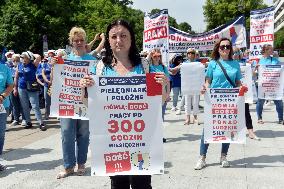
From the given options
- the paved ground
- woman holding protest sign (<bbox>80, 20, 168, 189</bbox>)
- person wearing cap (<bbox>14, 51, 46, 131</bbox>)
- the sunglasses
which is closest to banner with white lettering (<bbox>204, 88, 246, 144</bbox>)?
the paved ground

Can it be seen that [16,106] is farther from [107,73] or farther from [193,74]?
[107,73]

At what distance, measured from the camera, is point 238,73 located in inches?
250

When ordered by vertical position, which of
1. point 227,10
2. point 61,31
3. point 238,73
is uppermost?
point 227,10

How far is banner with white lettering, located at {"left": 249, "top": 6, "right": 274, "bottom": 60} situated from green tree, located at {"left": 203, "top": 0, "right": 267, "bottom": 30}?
124 feet

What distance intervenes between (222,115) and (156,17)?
4651 millimetres

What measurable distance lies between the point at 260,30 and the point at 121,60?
29.2 ft

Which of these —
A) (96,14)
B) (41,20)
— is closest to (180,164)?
(41,20)

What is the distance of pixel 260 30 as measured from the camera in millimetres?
11445

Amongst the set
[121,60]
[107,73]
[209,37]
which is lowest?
[107,73]

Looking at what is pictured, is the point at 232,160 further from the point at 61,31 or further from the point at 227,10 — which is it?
the point at 227,10

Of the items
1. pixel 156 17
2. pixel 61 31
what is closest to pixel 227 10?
pixel 61 31

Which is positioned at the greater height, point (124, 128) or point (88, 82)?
point (88, 82)

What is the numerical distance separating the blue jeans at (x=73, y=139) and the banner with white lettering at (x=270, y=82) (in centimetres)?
587

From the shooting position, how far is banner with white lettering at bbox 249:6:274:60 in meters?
11.3
